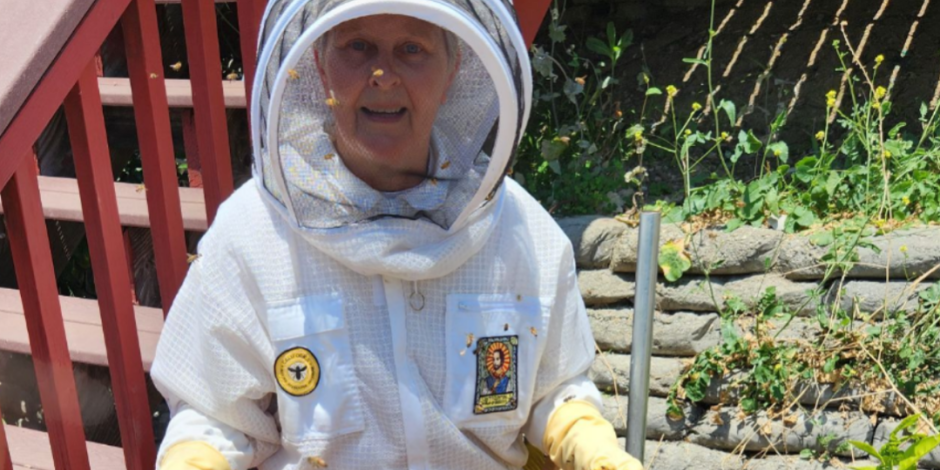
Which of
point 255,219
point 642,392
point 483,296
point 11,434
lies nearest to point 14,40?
point 255,219

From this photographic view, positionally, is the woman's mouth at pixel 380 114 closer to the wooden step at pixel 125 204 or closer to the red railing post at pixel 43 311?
the red railing post at pixel 43 311

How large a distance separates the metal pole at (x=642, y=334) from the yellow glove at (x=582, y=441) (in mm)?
220

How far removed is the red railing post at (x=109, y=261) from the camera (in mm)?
2432

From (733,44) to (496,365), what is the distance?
3.07 meters

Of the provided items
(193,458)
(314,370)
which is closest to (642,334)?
(314,370)

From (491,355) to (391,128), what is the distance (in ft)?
1.66

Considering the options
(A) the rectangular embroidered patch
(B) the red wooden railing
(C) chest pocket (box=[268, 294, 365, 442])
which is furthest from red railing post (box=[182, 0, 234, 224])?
(A) the rectangular embroidered patch

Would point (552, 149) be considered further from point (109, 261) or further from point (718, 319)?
point (109, 261)

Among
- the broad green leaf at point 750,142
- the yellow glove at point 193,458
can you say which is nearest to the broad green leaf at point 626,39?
the broad green leaf at point 750,142

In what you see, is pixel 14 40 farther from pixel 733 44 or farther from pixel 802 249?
pixel 733 44

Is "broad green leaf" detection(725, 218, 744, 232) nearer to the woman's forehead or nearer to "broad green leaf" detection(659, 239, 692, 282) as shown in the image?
"broad green leaf" detection(659, 239, 692, 282)

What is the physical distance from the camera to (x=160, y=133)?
2598 millimetres

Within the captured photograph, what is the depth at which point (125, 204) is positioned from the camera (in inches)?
132

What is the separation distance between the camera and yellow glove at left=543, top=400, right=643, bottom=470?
2.16m
